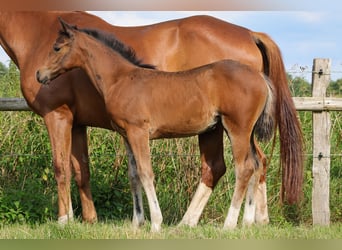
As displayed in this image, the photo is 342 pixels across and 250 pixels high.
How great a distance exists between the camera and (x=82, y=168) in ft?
19.1

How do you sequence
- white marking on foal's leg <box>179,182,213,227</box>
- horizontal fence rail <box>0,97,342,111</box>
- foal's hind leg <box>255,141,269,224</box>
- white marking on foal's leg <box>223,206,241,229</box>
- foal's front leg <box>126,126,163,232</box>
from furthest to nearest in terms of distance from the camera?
horizontal fence rail <box>0,97,342,111</box> → foal's hind leg <box>255,141,269,224</box> → white marking on foal's leg <box>179,182,213,227</box> → white marking on foal's leg <box>223,206,241,229</box> → foal's front leg <box>126,126,163,232</box>

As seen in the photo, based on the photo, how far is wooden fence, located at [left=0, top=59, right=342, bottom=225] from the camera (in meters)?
6.18

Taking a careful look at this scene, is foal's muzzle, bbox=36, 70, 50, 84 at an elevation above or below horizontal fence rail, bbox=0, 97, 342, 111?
above

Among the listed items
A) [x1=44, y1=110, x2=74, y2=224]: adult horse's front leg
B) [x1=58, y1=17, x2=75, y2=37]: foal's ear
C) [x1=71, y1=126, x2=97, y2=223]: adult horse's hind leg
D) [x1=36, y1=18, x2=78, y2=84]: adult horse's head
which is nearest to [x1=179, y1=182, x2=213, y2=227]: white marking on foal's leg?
[x1=71, y1=126, x2=97, y2=223]: adult horse's hind leg

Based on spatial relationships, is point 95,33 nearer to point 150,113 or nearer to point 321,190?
point 150,113

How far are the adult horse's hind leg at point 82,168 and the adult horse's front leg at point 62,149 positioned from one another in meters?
0.27

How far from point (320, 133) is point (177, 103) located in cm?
226

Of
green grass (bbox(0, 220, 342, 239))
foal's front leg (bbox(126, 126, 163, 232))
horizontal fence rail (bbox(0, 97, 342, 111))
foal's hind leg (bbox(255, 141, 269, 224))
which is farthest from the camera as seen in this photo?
horizontal fence rail (bbox(0, 97, 342, 111))


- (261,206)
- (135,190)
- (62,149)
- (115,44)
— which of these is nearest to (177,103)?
(115,44)

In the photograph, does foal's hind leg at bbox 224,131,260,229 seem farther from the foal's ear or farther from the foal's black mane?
the foal's ear

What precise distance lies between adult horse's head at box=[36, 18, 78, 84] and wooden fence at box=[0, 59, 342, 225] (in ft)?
9.29

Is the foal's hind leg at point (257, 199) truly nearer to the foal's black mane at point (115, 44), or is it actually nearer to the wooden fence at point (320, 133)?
the wooden fence at point (320, 133)

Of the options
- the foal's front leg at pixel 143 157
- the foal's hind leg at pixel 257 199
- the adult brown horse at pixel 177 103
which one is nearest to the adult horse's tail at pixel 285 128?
the foal's hind leg at pixel 257 199

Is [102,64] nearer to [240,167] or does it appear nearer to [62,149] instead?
[62,149]
